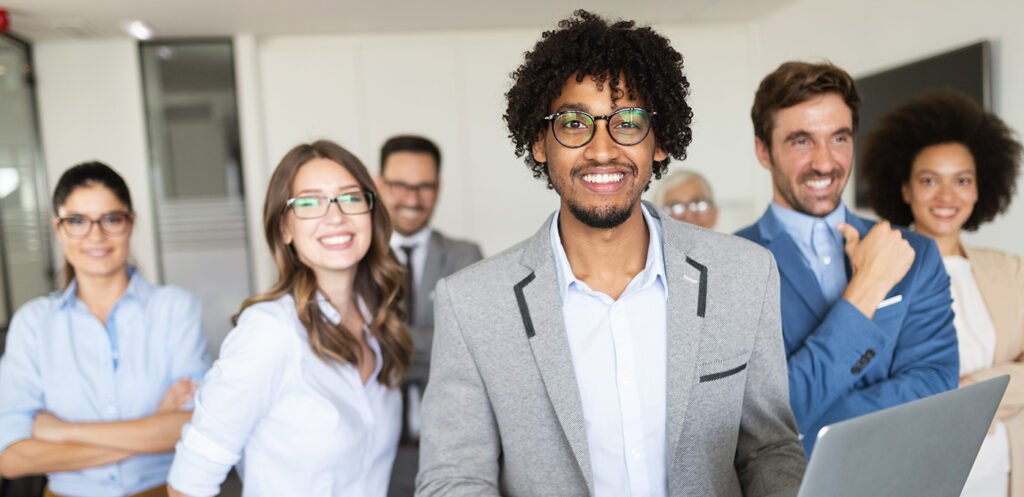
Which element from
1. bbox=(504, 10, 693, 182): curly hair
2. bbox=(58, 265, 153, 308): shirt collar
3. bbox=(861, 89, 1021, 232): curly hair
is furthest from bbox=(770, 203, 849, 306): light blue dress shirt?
bbox=(58, 265, 153, 308): shirt collar

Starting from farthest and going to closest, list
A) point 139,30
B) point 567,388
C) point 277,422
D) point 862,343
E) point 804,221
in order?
point 139,30, point 804,221, point 277,422, point 862,343, point 567,388

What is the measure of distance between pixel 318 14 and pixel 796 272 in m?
5.21

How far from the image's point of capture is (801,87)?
194cm

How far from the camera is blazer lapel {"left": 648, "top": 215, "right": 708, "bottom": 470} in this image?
56.5 inches

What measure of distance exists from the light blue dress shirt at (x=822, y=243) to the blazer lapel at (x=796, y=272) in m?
0.04

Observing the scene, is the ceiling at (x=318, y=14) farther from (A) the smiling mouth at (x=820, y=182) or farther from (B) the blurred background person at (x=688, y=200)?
(A) the smiling mouth at (x=820, y=182)

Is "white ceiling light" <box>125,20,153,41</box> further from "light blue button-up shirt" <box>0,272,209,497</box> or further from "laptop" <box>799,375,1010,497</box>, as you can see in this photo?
"laptop" <box>799,375,1010,497</box>

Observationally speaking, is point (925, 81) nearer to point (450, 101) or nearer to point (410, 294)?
point (410, 294)

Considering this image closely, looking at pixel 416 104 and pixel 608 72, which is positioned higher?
pixel 416 104

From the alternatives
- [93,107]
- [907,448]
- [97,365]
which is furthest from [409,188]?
[93,107]

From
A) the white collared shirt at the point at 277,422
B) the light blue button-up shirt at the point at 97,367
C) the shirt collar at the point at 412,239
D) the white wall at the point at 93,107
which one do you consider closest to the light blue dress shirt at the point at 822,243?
the white collared shirt at the point at 277,422

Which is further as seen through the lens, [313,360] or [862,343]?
[313,360]

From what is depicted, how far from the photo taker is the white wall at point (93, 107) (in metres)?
6.31

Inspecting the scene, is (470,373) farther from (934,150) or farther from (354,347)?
(934,150)
